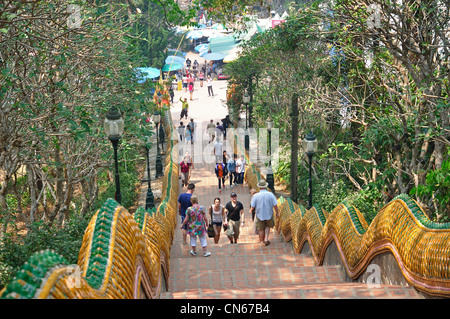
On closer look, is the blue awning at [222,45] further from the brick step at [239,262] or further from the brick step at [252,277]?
the brick step at [252,277]

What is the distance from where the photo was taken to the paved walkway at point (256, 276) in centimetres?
584

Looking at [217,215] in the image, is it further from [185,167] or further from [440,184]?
[185,167]

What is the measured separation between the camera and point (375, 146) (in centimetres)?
1488

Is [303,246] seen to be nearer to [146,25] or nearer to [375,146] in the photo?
[375,146]

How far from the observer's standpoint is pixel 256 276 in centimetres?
864

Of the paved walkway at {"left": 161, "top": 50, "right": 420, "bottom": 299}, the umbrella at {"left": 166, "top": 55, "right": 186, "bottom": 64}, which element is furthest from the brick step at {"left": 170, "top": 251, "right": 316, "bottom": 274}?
the umbrella at {"left": 166, "top": 55, "right": 186, "bottom": 64}

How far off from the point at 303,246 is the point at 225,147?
1763 cm

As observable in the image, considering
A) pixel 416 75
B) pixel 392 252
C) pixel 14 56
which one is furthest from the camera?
pixel 416 75

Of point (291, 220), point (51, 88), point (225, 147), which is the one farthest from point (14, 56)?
point (225, 147)
